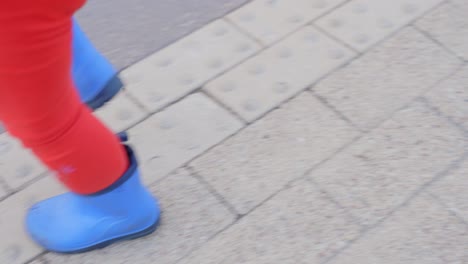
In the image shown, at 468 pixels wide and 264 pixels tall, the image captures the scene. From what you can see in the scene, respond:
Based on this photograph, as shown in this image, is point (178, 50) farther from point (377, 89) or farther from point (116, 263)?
point (116, 263)

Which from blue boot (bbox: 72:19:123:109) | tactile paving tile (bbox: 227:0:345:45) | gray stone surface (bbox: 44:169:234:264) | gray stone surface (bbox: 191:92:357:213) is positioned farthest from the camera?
tactile paving tile (bbox: 227:0:345:45)

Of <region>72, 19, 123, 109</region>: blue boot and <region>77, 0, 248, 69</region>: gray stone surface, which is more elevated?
<region>72, 19, 123, 109</region>: blue boot

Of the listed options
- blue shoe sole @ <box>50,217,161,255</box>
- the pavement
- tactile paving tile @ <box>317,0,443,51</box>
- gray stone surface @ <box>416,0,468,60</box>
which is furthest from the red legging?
gray stone surface @ <box>416,0,468,60</box>

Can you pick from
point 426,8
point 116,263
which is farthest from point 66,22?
point 426,8

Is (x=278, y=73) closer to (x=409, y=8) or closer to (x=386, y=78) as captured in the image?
(x=386, y=78)

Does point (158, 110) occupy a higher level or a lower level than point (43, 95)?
lower

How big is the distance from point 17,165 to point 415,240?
1.01 metres

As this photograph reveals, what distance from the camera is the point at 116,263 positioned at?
143 centimetres

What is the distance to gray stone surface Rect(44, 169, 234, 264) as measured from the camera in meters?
1.44

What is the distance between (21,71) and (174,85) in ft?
2.88

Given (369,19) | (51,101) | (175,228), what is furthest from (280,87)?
(51,101)

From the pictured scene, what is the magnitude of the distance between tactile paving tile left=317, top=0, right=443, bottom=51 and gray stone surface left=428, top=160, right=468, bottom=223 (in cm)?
50

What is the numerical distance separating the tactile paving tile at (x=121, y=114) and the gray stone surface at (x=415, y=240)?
0.67m

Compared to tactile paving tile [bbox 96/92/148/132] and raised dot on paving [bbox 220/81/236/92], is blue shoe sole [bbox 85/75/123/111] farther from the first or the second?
raised dot on paving [bbox 220/81/236/92]
